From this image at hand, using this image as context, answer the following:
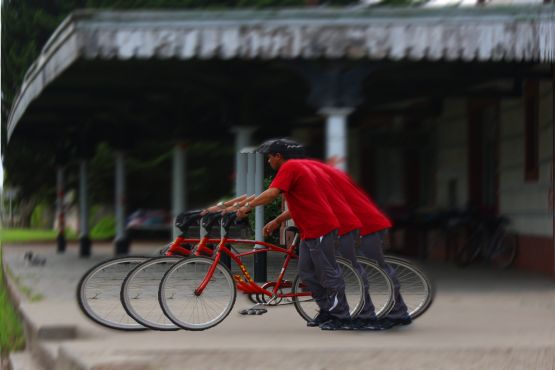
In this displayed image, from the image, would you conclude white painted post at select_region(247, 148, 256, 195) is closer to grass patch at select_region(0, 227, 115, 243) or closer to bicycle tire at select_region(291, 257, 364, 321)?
bicycle tire at select_region(291, 257, 364, 321)

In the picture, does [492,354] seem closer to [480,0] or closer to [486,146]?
[486,146]

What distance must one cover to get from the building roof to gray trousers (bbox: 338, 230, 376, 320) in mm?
4175

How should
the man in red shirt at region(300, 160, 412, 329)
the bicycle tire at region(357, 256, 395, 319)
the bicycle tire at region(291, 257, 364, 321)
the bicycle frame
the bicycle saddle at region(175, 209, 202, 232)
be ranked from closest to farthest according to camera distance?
the bicycle saddle at region(175, 209, 202, 232), the bicycle frame, the man in red shirt at region(300, 160, 412, 329), the bicycle tire at region(291, 257, 364, 321), the bicycle tire at region(357, 256, 395, 319)

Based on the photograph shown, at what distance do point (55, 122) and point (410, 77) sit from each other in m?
9.66

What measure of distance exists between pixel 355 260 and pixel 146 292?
1444mm

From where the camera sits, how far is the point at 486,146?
756 inches

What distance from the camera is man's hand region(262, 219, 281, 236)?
24.2 ft

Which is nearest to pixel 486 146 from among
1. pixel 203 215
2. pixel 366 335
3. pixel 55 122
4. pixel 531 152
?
pixel 531 152

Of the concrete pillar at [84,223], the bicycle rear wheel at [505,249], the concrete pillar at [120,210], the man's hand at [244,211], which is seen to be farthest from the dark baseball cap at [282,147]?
the concrete pillar at [84,223]

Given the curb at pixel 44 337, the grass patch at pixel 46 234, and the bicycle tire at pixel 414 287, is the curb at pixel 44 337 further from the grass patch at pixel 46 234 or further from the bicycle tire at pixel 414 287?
the grass patch at pixel 46 234

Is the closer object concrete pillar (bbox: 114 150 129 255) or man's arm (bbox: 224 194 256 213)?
man's arm (bbox: 224 194 256 213)

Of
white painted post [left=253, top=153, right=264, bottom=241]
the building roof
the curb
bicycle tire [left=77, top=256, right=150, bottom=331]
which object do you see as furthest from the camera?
the building roof

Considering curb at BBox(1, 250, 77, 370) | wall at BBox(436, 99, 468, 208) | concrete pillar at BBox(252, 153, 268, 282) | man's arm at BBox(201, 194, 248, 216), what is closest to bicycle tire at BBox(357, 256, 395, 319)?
concrete pillar at BBox(252, 153, 268, 282)

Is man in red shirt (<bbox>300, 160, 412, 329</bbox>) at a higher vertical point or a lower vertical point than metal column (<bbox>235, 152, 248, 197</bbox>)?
lower
